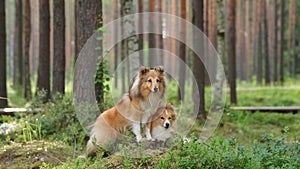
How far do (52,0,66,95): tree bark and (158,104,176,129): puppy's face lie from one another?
23.5ft

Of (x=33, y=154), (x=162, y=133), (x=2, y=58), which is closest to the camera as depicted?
(x=162, y=133)

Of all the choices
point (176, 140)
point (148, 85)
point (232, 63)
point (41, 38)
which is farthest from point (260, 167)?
point (232, 63)

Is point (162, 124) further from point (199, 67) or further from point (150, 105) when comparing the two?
point (199, 67)

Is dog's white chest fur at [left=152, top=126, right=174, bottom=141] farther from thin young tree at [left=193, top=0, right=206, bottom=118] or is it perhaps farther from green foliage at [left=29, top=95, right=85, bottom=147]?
thin young tree at [left=193, top=0, right=206, bottom=118]

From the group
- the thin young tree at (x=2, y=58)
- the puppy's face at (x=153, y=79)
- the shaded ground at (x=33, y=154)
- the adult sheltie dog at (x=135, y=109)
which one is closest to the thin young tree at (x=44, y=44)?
the thin young tree at (x=2, y=58)

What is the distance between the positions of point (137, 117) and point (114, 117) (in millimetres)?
409

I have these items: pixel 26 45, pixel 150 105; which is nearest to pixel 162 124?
pixel 150 105

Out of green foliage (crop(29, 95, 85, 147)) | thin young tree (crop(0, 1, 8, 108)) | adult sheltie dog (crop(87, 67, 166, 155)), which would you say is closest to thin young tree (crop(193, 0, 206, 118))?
green foliage (crop(29, 95, 85, 147))

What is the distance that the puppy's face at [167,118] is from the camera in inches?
259

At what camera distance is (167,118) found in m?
6.59

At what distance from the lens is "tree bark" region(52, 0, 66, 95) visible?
13.4 meters

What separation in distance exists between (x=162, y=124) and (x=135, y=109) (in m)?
0.53

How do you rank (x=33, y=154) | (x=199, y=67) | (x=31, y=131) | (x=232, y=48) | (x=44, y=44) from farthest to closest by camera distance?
(x=232, y=48) → (x=44, y=44) → (x=199, y=67) → (x=31, y=131) → (x=33, y=154)

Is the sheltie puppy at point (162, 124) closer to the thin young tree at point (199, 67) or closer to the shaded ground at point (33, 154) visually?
the shaded ground at point (33, 154)
